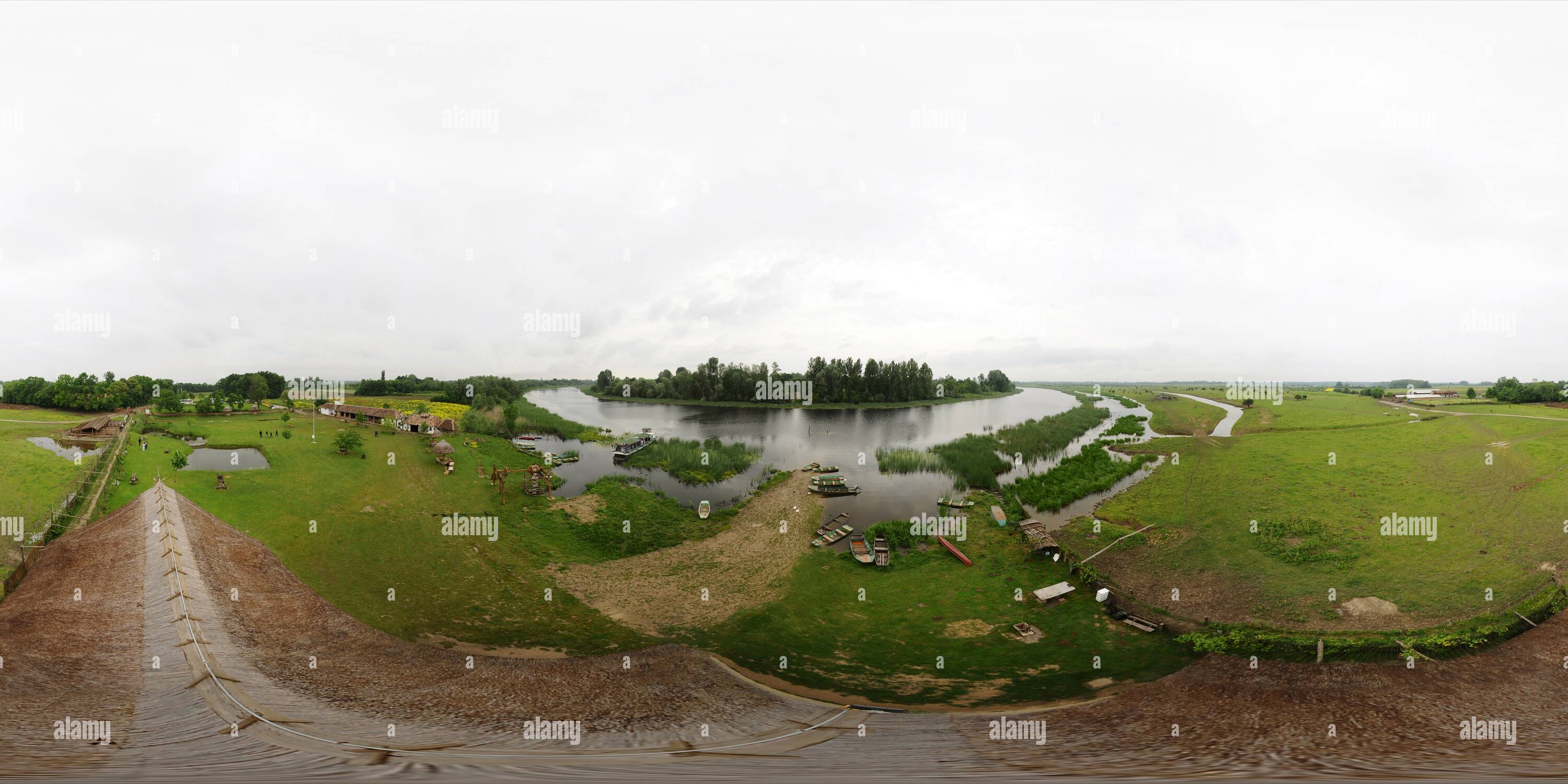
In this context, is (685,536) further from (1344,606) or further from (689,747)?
(1344,606)

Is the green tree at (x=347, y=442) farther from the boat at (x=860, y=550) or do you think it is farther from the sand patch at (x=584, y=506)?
the boat at (x=860, y=550)

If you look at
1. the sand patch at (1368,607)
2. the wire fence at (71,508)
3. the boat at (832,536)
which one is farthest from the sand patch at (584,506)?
the sand patch at (1368,607)

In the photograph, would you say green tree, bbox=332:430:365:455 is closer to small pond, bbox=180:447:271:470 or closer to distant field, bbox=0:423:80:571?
small pond, bbox=180:447:271:470

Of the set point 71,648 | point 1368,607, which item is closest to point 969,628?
point 1368,607

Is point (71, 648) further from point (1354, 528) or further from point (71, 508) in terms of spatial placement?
point (1354, 528)

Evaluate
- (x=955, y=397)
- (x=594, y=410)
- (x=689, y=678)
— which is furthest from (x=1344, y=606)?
(x=955, y=397)

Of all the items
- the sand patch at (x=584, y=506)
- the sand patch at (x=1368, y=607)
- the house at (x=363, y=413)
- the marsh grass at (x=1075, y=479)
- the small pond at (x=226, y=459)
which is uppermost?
the house at (x=363, y=413)

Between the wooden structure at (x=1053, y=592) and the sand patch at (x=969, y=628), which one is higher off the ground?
the wooden structure at (x=1053, y=592)
